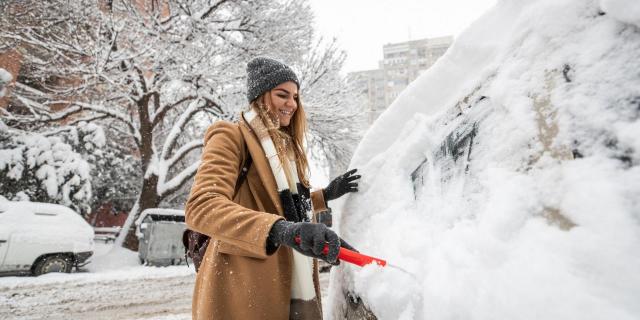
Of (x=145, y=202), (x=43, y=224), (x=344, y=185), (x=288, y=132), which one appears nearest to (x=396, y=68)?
(x=145, y=202)

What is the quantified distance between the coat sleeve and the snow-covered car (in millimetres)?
7182

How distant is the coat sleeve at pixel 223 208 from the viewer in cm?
95

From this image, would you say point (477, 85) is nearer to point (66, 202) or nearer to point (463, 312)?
point (463, 312)

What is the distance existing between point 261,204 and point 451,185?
666mm

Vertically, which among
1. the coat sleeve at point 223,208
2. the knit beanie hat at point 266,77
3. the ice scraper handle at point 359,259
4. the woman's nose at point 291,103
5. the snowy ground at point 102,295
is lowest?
the snowy ground at point 102,295

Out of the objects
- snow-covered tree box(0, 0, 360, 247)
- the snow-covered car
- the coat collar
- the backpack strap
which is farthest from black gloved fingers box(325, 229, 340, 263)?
snow-covered tree box(0, 0, 360, 247)

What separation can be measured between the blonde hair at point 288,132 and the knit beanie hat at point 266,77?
3cm

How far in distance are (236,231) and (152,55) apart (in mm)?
9602

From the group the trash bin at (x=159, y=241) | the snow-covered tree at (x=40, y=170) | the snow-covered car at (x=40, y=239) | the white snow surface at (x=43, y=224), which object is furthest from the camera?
the snow-covered tree at (x=40, y=170)

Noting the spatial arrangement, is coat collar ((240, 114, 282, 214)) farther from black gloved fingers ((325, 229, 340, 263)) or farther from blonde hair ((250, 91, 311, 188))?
black gloved fingers ((325, 229, 340, 263))

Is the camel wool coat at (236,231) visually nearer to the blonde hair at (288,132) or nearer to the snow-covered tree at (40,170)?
the blonde hair at (288,132)

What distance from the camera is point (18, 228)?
6.14 meters

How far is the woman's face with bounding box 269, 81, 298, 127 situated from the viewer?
1.56 metres

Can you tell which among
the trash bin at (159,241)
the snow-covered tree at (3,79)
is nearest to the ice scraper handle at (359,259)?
the trash bin at (159,241)
